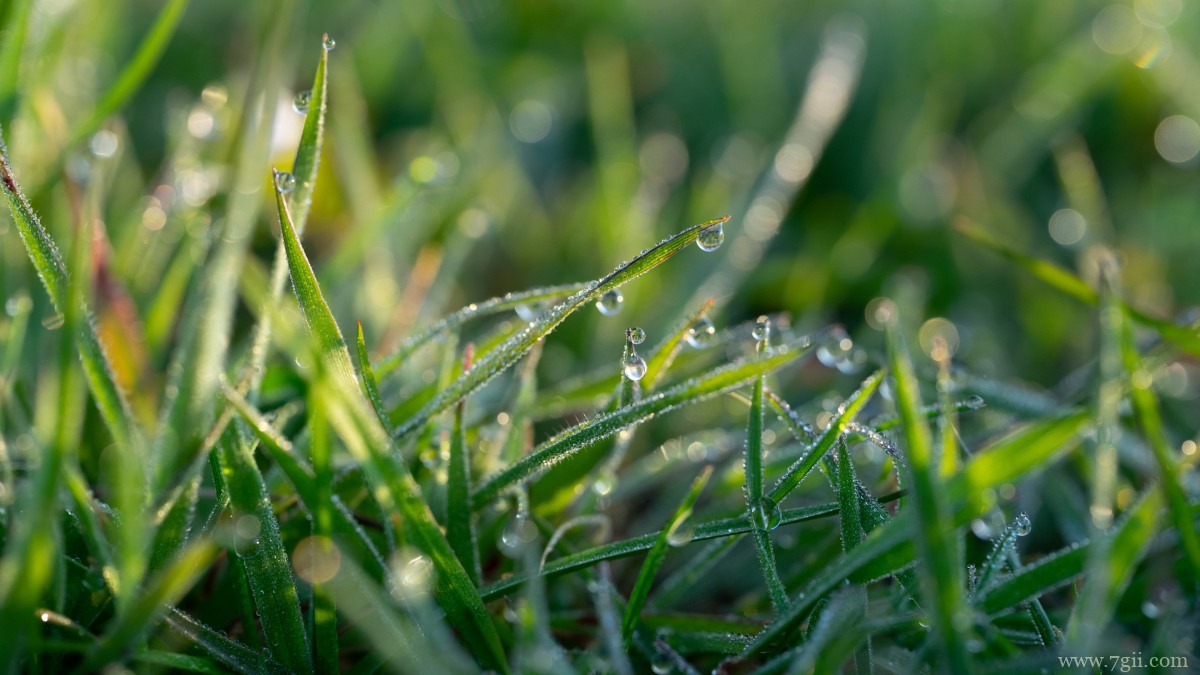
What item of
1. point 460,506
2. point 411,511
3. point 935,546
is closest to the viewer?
point 935,546

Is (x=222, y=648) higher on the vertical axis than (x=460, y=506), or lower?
lower

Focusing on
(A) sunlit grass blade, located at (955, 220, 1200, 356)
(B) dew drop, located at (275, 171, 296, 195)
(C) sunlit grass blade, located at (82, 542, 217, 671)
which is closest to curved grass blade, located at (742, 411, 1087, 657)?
(A) sunlit grass blade, located at (955, 220, 1200, 356)

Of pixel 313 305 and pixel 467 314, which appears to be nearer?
pixel 313 305

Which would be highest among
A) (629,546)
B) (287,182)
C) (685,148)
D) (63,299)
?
(685,148)

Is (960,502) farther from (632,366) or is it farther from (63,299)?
(63,299)

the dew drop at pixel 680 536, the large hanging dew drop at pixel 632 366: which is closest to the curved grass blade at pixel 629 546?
the dew drop at pixel 680 536

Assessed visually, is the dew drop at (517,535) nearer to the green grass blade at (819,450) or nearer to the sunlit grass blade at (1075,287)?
the green grass blade at (819,450)

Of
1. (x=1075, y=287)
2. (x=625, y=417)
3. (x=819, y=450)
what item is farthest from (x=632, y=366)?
(x=1075, y=287)

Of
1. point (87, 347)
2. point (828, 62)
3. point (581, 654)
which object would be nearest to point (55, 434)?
point (87, 347)
